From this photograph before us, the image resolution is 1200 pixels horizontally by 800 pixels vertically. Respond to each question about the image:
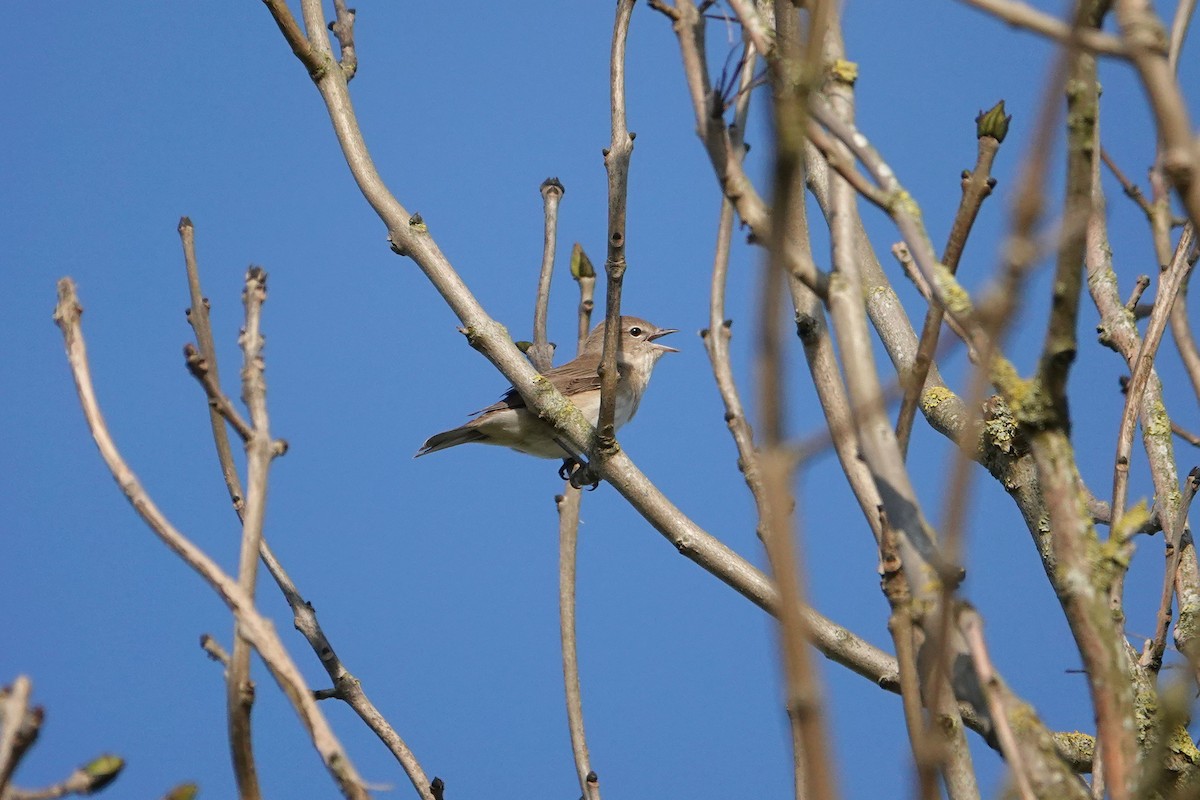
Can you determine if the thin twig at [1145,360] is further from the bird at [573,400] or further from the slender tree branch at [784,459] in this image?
the bird at [573,400]

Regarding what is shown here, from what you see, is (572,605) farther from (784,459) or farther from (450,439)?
(450,439)

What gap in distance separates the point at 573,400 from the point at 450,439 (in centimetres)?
85

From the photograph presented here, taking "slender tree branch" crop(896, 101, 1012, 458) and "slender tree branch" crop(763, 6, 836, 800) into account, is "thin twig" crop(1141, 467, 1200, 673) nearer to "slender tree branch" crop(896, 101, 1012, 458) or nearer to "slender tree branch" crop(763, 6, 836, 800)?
"slender tree branch" crop(896, 101, 1012, 458)

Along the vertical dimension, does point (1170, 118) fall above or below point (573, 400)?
below

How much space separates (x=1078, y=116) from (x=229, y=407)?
4.01 ft

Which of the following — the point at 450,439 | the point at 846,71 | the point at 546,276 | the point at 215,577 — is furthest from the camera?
the point at 450,439

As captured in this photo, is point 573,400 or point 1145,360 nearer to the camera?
point 1145,360

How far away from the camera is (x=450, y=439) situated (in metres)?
7.07

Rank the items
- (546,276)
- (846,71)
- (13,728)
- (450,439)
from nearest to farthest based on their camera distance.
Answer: (13,728) < (846,71) < (546,276) < (450,439)

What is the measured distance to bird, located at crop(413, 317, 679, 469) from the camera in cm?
666

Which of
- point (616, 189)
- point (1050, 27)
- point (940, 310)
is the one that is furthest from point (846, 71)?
point (616, 189)

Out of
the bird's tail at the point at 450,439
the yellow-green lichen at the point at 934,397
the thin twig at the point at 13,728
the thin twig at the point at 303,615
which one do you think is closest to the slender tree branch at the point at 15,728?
the thin twig at the point at 13,728

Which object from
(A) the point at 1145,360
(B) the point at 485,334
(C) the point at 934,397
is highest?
(B) the point at 485,334

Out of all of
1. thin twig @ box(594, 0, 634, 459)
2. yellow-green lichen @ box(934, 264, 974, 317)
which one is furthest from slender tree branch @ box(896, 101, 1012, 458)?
thin twig @ box(594, 0, 634, 459)
